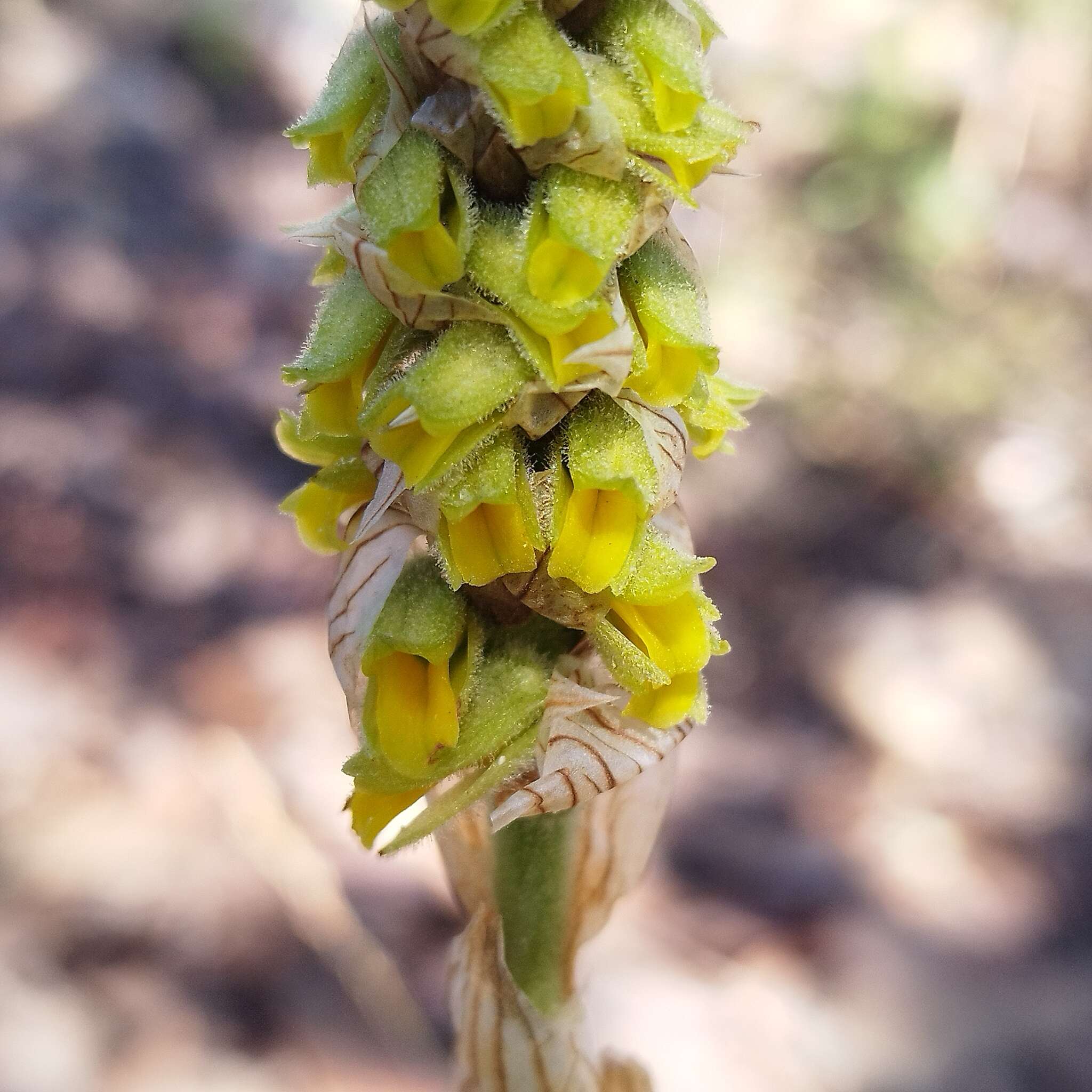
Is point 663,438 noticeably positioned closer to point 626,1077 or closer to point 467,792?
point 467,792

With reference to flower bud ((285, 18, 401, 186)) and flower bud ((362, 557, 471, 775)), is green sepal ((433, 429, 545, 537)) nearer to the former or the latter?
flower bud ((362, 557, 471, 775))

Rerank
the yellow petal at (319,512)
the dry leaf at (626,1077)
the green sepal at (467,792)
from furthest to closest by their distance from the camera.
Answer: the dry leaf at (626,1077) → the yellow petal at (319,512) → the green sepal at (467,792)

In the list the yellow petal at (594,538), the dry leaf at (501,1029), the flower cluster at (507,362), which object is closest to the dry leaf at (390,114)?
the flower cluster at (507,362)

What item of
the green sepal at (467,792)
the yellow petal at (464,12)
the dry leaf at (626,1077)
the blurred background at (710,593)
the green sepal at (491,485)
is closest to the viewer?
the yellow petal at (464,12)

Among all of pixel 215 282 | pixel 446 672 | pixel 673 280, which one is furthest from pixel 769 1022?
pixel 215 282

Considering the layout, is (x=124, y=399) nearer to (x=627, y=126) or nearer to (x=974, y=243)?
(x=627, y=126)

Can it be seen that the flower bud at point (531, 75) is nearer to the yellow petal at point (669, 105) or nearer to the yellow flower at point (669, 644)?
the yellow petal at point (669, 105)

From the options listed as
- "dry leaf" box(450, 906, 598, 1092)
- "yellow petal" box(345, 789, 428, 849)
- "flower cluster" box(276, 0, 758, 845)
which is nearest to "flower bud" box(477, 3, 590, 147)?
"flower cluster" box(276, 0, 758, 845)
